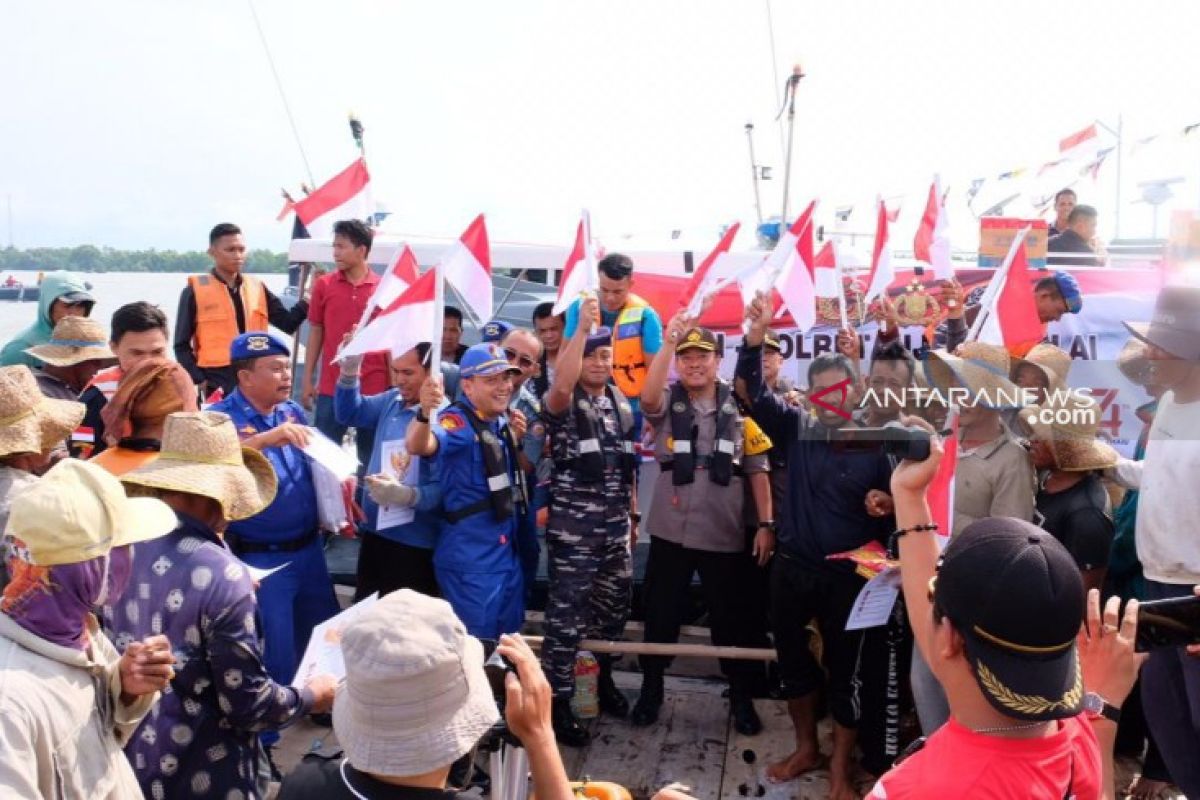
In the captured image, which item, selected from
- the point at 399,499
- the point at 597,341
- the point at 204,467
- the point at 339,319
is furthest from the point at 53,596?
the point at 339,319

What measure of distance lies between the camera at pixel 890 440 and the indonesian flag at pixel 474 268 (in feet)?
6.40

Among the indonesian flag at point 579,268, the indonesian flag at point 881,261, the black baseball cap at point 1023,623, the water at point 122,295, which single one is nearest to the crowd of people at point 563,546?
the black baseball cap at point 1023,623

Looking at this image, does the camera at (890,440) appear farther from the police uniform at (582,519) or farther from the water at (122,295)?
the water at (122,295)

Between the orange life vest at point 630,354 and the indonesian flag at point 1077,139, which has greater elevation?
the indonesian flag at point 1077,139

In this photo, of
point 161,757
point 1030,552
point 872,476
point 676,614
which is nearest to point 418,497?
point 676,614

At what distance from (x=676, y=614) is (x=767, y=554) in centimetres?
52

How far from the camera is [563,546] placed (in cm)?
403

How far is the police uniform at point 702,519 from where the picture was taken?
4.09 meters

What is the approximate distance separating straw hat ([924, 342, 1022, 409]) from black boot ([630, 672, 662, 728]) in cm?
204

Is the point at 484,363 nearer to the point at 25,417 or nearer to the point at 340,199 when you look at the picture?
the point at 25,417

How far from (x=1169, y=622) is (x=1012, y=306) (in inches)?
100

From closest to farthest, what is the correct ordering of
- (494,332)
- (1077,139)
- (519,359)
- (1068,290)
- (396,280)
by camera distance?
(396,280)
(519,359)
(1068,290)
(494,332)
(1077,139)

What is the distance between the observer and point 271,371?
150 inches

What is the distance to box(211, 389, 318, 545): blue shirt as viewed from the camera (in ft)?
12.0
